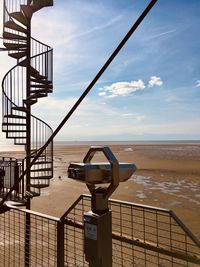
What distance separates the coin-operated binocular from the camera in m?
1.34

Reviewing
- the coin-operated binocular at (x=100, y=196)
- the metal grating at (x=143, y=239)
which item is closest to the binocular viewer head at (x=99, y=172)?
the coin-operated binocular at (x=100, y=196)

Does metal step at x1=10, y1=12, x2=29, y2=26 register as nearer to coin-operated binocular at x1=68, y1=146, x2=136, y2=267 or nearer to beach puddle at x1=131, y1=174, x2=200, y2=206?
coin-operated binocular at x1=68, y1=146, x2=136, y2=267

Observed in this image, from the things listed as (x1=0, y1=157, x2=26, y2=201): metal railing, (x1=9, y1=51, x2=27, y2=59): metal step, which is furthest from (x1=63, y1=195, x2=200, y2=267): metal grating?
(x1=9, y1=51, x2=27, y2=59): metal step

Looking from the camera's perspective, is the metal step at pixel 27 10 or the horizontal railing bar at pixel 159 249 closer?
the horizontal railing bar at pixel 159 249

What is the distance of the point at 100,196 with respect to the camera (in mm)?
1398

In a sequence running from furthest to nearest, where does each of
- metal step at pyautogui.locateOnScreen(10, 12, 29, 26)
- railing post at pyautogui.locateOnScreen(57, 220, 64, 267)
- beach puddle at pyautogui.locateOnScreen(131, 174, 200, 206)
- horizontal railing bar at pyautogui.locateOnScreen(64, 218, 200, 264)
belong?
beach puddle at pyautogui.locateOnScreen(131, 174, 200, 206) → metal step at pyautogui.locateOnScreen(10, 12, 29, 26) → railing post at pyautogui.locateOnScreen(57, 220, 64, 267) → horizontal railing bar at pyautogui.locateOnScreen(64, 218, 200, 264)

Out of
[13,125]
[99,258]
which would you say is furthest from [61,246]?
[13,125]

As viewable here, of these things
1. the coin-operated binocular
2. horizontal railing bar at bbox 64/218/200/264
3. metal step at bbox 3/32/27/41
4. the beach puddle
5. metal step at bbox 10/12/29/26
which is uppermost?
metal step at bbox 10/12/29/26

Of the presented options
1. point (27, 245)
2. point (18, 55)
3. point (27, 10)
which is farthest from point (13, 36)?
point (27, 245)

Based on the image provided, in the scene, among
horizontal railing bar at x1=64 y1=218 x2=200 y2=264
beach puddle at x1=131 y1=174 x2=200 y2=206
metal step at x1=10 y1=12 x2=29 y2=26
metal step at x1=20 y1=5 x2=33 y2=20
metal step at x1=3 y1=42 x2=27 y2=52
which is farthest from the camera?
beach puddle at x1=131 y1=174 x2=200 y2=206

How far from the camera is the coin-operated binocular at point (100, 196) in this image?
4.40 feet

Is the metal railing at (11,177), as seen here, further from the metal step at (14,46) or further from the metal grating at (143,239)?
the metal step at (14,46)

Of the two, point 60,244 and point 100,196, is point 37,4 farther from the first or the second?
point 100,196

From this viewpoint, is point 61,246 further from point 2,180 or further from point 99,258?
point 2,180
